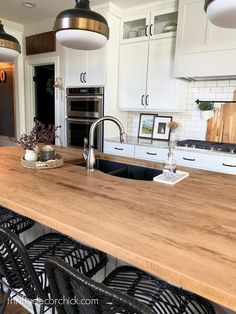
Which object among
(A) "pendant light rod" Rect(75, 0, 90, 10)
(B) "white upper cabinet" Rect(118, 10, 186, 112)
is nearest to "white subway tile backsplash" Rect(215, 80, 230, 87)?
(B) "white upper cabinet" Rect(118, 10, 186, 112)

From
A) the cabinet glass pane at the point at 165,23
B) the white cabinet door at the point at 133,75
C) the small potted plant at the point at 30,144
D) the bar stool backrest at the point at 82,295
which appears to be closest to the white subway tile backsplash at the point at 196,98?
the white cabinet door at the point at 133,75

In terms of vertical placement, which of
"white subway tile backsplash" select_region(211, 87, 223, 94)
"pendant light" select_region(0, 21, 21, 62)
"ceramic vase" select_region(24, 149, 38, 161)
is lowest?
"ceramic vase" select_region(24, 149, 38, 161)

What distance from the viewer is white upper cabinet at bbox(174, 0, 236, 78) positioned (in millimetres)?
2629

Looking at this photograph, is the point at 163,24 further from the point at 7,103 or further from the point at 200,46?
the point at 7,103

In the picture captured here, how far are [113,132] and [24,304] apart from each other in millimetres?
2430

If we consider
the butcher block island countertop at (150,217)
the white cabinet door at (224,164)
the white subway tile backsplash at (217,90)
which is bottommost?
the white cabinet door at (224,164)

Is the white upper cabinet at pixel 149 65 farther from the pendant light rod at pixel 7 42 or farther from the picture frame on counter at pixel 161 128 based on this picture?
the pendant light rod at pixel 7 42

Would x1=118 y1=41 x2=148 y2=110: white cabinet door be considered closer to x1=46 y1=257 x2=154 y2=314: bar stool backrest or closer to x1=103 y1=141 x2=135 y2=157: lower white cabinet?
x1=103 y1=141 x2=135 y2=157: lower white cabinet

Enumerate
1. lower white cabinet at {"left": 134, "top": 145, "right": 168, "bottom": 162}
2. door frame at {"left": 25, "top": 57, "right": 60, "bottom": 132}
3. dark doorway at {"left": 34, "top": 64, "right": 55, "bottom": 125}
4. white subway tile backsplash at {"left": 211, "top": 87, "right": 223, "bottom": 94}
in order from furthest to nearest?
1. dark doorway at {"left": 34, "top": 64, "right": 55, "bottom": 125}
2. door frame at {"left": 25, "top": 57, "right": 60, "bottom": 132}
3. white subway tile backsplash at {"left": 211, "top": 87, "right": 223, "bottom": 94}
4. lower white cabinet at {"left": 134, "top": 145, "right": 168, "bottom": 162}

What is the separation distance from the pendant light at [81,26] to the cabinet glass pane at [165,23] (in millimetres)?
1837

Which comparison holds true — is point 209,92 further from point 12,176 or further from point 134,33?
point 12,176

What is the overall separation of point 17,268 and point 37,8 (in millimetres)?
3496

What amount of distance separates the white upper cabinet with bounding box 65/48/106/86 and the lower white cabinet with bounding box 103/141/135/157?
832mm

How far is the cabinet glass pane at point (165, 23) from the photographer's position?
3102 mm
